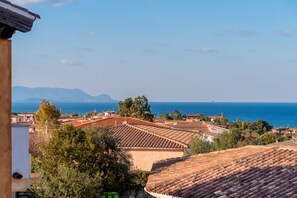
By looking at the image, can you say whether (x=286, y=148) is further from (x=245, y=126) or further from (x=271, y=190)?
(x=245, y=126)

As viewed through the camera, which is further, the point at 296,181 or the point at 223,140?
the point at 223,140

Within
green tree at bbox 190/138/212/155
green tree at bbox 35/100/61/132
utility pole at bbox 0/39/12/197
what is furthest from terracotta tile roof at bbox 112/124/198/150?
utility pole at bbox 0/39/12/197

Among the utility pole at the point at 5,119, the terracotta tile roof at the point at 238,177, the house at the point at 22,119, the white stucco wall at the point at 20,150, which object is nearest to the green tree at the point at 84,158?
the house at the point at 22,119

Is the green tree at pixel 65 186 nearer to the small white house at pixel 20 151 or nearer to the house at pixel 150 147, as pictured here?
the house at pixel 150 147

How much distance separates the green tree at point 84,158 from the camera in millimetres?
21297

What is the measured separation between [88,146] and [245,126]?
136 feet

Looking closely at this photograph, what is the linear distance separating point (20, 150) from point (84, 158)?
15.3 m

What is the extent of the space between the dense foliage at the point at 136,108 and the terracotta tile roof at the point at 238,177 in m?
38.0

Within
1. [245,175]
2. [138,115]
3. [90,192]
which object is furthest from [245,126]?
[245,175]

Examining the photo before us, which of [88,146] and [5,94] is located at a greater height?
[5,94]

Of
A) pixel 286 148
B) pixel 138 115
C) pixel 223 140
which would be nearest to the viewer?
pixel 286 148

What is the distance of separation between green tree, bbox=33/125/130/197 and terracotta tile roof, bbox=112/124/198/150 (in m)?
5.28

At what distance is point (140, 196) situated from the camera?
75.9 feet

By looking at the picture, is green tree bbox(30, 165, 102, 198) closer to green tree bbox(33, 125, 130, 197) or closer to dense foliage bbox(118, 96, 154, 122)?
green tree bbox(33, 125, 130, 197)
